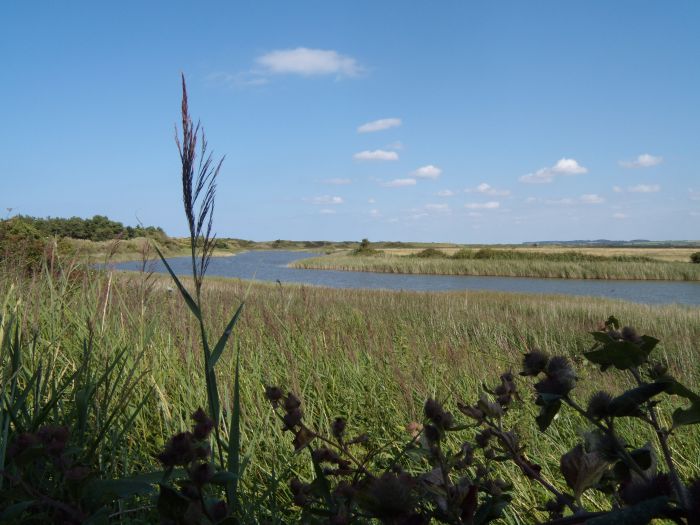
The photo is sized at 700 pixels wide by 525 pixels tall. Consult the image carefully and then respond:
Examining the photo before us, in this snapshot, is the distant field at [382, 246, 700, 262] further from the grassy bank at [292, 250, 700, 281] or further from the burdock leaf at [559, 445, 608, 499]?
the burdock leaf at [559, 445, 608, 499]

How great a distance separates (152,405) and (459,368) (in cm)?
201

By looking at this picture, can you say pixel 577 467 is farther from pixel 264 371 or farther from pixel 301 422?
pixel 264 371

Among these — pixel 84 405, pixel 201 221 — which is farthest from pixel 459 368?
pixel 201 221

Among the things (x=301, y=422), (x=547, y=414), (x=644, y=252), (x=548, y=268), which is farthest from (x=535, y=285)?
(x=644, y=252)

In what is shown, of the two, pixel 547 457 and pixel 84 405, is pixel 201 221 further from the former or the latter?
pixel 547 457

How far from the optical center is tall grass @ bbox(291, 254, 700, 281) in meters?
25.2

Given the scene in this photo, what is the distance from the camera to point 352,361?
137 inches

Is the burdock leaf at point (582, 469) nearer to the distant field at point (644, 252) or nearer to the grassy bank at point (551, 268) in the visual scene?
the grassy bank at point (551, 268)

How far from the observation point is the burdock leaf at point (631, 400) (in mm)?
439

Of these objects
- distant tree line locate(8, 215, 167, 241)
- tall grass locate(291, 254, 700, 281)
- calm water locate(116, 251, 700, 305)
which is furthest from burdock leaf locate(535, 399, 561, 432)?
tall grass locate(291, 254, 700, 281)

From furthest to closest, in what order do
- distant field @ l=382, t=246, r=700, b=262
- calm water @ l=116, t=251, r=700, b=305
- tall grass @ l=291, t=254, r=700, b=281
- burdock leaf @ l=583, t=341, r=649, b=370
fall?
1. distant field @ l=382, t=246, r=700, b=262
2. tall grass @ l=291, t=254, r=700, b=281
3. calm water @ l=116, t=251, r=700, b=305
4. burdock leaf @ l=583, t=341, r=649, b=370

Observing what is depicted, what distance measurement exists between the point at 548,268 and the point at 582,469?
2885 centimetres

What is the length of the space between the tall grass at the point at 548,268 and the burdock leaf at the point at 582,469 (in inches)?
1116

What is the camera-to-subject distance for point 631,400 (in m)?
0.45
